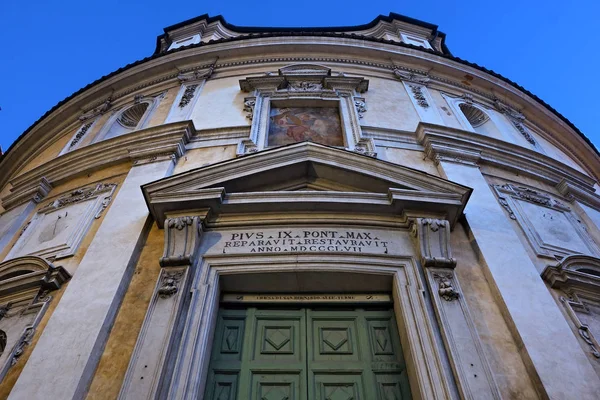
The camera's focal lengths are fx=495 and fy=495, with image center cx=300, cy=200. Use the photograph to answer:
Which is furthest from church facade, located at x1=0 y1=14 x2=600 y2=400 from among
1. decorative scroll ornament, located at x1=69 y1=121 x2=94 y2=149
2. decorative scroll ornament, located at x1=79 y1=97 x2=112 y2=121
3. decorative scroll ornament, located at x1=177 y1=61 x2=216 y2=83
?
decorative scroll ornament, located at x1=79 y1=97 x2=112 y2=121

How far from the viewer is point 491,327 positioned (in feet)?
20.2

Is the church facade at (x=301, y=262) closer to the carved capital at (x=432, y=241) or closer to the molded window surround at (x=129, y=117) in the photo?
the carved capital at (x=432, y=241)

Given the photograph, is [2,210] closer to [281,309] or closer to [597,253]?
[281,309]

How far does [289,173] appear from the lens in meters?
8.19

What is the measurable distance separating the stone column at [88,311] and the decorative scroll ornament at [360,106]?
4.93 metres

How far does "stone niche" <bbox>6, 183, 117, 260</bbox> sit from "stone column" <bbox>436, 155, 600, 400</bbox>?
618 cm

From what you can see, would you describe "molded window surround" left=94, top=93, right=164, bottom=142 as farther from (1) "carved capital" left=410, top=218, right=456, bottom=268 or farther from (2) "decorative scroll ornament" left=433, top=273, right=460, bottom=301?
(2) "decorative scroll ornament" left=433, top=273, right=460, bottom=301

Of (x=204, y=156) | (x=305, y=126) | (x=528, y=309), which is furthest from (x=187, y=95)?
(x=528, y=309)

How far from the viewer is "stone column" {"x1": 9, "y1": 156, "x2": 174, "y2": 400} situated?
5.51 metres

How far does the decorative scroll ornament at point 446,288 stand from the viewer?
624cm

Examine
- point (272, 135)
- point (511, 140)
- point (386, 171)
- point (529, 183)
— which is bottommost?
point (386, 171)

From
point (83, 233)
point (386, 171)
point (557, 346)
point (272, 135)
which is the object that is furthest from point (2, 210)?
point (557, 346)

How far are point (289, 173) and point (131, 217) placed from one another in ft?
8.55

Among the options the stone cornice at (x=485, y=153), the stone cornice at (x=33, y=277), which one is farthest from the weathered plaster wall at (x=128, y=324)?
the stone cornice at (x=485, y=153)
